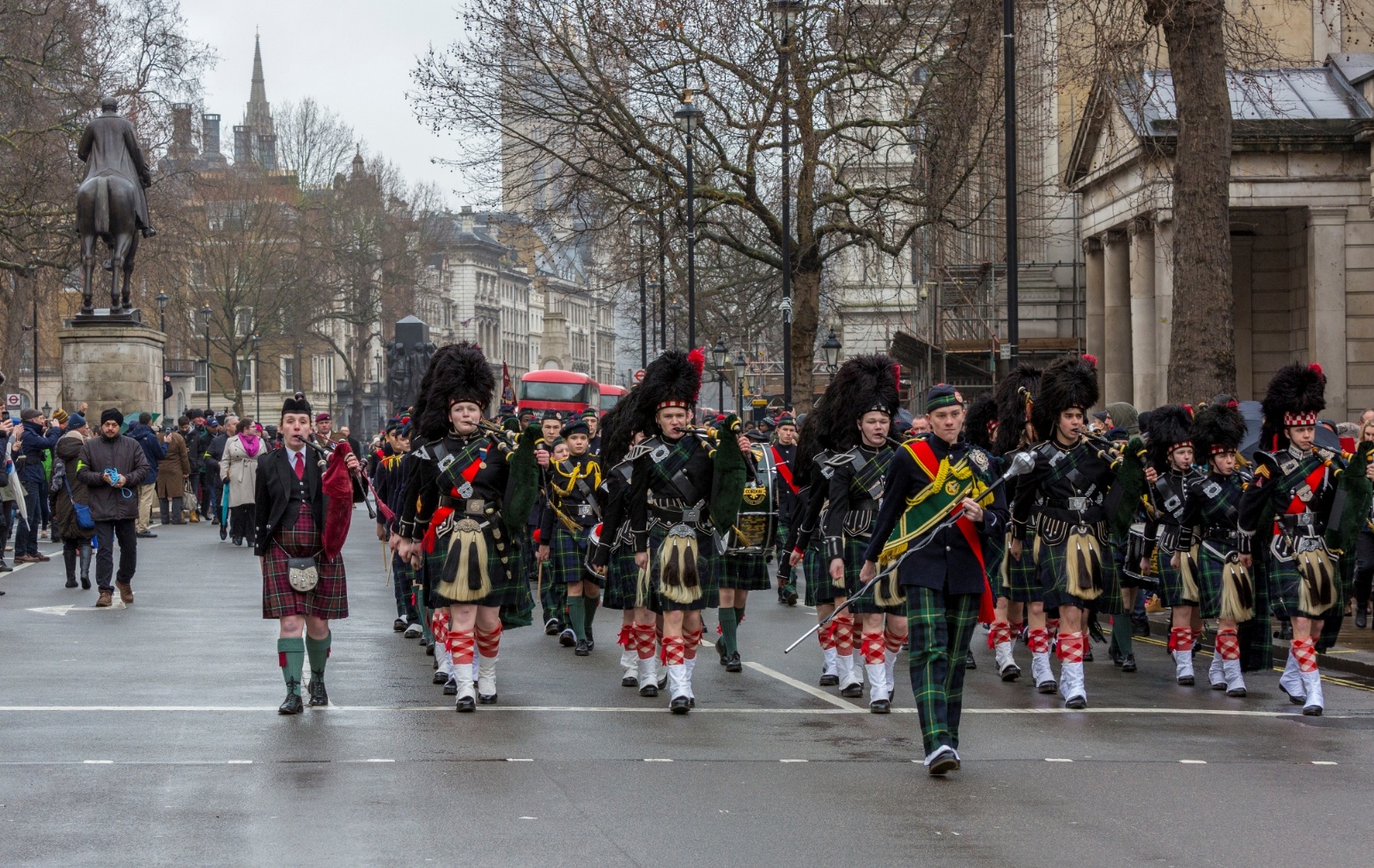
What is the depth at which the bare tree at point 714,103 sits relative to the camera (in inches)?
1315

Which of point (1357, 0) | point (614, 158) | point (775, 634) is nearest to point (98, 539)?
point (775, 634)

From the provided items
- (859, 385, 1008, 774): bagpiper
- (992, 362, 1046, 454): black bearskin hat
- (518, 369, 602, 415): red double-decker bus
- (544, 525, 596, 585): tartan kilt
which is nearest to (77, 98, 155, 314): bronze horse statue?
(544, 525, 596, 585): tartan kilt

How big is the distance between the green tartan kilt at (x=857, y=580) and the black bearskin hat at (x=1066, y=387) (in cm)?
139

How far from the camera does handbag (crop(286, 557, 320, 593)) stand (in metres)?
10.6

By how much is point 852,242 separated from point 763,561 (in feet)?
74.4

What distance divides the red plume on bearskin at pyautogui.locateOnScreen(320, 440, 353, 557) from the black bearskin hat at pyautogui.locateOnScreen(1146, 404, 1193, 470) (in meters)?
5.47

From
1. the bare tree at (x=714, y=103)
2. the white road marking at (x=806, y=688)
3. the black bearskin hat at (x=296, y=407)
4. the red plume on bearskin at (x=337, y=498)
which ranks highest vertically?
the bare tree at (x=714, y=103)

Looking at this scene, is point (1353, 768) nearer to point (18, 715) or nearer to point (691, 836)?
point (691, 836)

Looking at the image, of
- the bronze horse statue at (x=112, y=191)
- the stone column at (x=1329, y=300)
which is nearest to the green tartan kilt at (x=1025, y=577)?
the bronze horse statue at (x=112, y=191)

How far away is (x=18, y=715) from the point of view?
404 inches

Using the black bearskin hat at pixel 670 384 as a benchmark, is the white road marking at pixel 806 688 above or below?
below

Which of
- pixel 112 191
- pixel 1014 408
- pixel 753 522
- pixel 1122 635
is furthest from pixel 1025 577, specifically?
pixel 112 191

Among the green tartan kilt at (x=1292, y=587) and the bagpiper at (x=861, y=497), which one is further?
the green tartan kilt at (x=1292, y=587)

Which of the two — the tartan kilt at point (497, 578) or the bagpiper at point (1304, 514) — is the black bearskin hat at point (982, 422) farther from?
the tartan kilt at point (497, 578)
